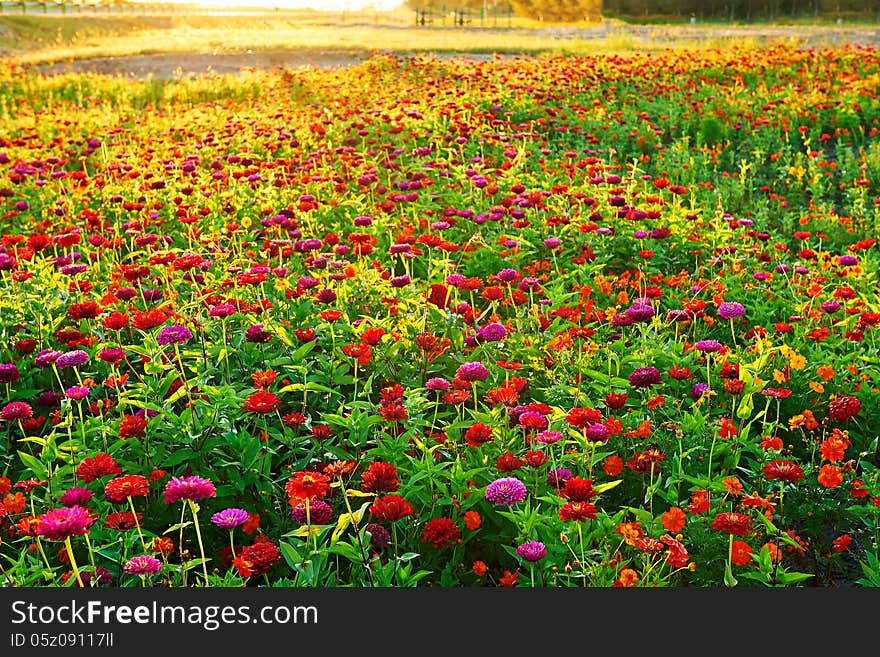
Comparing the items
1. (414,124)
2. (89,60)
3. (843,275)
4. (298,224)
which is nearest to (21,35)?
(89,60)

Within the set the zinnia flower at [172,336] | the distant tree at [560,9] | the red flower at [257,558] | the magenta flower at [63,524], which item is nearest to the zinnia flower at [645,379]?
the red flower at [257,558]

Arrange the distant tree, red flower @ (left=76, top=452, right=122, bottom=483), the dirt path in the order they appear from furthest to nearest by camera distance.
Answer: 1. the distant tree
2. the dirt path
3. red flower @ (left=76, top=452, right=122, bottom=483)

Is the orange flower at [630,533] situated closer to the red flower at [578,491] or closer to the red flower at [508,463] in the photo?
the red flower at [578,491]

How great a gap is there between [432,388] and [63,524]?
132 cm

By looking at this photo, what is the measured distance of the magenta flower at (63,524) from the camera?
1.83 metres

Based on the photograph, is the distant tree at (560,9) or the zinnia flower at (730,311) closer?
the zinnia flower at (730,311)

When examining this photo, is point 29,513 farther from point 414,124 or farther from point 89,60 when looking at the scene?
point 89,60

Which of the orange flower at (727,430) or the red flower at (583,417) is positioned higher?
the red flower at (583,417)

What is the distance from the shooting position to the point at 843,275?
4.70 metres

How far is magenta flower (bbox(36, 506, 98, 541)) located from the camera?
1835 mm

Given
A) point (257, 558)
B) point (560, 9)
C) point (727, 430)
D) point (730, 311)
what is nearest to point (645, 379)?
point (727, 430)

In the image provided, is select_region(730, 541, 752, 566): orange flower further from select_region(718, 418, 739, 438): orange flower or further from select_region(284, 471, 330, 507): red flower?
select_region(284, 471, 330, 507): red flower

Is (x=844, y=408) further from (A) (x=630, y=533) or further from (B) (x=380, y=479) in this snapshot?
(B) (x=380, y=479)

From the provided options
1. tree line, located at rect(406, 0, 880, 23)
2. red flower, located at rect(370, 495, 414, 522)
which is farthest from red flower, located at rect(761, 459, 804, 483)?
tree line, located at rect(406, 0, 880, 23)
